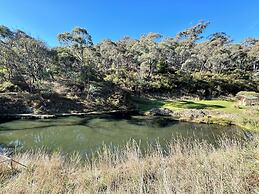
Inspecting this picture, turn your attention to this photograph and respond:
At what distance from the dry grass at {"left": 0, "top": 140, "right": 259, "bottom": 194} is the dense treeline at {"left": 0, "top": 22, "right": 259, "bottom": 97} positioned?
19680 mm

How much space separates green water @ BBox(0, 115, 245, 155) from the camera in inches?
444

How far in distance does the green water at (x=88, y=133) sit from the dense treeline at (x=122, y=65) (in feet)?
26.7

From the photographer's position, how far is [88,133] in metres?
14.2

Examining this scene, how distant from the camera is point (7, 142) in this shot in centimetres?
1150

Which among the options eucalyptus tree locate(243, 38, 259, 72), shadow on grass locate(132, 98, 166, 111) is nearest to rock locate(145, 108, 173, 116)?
shadow on grass locate(132, 98, 166, 111)

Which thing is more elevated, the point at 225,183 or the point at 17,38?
the point at 17,38

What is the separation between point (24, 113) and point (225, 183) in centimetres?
2071

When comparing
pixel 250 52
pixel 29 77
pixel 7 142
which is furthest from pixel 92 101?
pixel 250 52

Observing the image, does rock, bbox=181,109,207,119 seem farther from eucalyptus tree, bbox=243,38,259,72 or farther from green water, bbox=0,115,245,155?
eucalyptus tree, bbox=243,38,259,72

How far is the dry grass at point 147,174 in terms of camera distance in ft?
12.2

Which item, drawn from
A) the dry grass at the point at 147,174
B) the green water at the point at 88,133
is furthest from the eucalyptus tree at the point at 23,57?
the dry grass at the point at 147,174

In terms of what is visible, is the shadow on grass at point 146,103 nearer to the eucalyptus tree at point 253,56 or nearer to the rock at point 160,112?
the rock at point 160,112

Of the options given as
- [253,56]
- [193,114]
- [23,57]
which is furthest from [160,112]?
[253,56]

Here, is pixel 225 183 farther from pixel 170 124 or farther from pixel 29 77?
pixel 29 77
